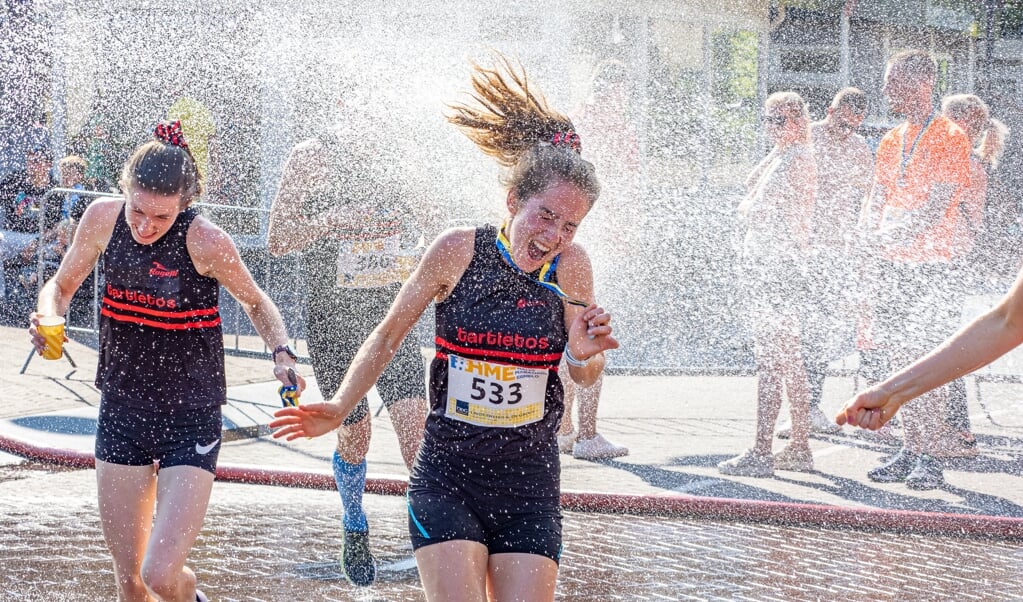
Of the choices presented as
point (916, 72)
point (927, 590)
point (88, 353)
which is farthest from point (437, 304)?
point (88, 353)

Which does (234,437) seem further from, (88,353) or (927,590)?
(927,590)

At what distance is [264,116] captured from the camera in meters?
15.6

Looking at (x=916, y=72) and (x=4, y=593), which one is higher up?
(x=916, y=72)

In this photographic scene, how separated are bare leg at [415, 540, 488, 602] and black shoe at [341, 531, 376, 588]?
1.71m

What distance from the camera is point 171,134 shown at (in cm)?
412

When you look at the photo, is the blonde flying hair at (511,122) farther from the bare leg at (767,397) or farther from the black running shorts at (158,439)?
the bare leg at (767,397)

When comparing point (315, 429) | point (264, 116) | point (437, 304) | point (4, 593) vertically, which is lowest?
point (4, 593)

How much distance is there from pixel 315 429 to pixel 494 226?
73 centimetres

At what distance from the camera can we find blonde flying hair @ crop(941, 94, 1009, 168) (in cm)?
746

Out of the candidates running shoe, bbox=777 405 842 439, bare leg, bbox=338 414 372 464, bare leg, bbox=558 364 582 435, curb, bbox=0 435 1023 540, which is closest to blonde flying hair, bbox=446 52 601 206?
bare leg, bbox=338 414 372 464

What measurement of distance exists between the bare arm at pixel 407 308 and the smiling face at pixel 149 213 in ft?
2.82

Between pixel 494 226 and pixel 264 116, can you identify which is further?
pixel 264 116

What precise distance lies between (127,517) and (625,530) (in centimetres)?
270

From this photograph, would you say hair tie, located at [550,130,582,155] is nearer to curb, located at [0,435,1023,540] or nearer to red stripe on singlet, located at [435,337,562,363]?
red stripe on singlet, located at [435,337,562,363]
